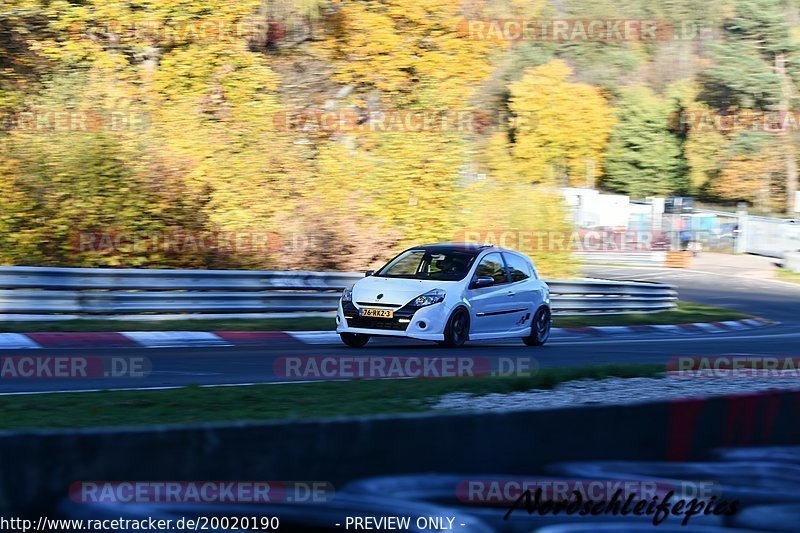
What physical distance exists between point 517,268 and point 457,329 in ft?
7.11

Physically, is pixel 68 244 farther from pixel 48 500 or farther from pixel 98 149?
pixel 48 500

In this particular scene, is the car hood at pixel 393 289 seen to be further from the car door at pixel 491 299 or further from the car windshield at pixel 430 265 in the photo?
the car door at pixel 491 299

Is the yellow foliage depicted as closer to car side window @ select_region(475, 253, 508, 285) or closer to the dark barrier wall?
car side window @ select_region(475, 253, 508, 285)

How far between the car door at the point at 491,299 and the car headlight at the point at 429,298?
63cm

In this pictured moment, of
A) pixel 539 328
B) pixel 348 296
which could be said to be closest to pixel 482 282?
pixel 348 296

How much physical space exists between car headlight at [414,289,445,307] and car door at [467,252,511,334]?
25.0 inches

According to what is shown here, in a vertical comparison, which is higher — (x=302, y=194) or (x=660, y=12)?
(x=660, y=12)

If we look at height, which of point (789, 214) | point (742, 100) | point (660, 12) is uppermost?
point (660, 12)

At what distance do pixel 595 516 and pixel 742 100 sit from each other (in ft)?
232

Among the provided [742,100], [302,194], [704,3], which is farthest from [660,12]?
[302,194]

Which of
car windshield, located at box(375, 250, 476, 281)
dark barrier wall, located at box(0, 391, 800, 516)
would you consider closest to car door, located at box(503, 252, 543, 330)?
car windshield, located at box(375, 250, 476, 281)

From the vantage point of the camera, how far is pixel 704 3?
11031cm

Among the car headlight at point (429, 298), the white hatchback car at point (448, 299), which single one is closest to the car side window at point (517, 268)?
the white hatchback car at point (448, 299)

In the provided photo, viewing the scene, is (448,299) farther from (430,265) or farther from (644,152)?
(644,152)
